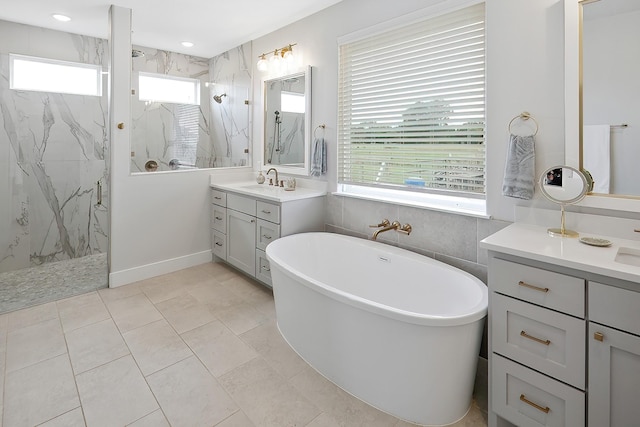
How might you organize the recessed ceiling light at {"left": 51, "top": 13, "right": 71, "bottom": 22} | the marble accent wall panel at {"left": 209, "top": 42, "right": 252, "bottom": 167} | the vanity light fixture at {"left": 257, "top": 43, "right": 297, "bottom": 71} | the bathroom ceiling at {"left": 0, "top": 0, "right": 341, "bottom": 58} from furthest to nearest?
the marble accent wall panel at {"left": 209, "top": 42, "right": 252, "bottom": 167} → the vanity light fixture at {"left": 257, "top": 43, "right": 297, "bottom": 71} → the recessed ceiling light at {"left": 51, "top": 13, "right": 71, "bottom": 22} → the bathroom ceiling at {"left": 0, "top": 0, "right": 341, "bottom": 58}

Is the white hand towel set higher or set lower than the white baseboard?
higher

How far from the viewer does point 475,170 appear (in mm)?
2221

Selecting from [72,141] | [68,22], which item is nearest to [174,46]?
[68,22]

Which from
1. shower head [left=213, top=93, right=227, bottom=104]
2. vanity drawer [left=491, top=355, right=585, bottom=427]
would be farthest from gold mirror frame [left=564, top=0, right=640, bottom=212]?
shower head [left=213, top=93, right=227, bottom=104]

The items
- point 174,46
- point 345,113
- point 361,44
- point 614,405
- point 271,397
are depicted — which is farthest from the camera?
point 174,46

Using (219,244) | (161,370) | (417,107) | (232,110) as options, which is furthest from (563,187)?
(232,110)

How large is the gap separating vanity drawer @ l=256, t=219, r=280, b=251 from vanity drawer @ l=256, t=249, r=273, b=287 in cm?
7

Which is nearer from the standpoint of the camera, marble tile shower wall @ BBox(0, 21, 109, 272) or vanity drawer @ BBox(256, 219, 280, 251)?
vanity drawer @ BBox(256, 219, 280, 251)

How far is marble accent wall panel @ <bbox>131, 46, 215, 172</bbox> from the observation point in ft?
11.7

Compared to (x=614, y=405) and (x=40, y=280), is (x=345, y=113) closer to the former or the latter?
(x=614, y=405)

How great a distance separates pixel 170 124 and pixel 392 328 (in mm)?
3530

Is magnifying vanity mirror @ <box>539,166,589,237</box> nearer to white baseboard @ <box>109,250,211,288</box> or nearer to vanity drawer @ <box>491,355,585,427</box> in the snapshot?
vanity drawer @ <box>491,355,585,427</box>

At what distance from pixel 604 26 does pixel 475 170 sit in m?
0.92

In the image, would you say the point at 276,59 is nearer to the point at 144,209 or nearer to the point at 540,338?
the point at 144,209
